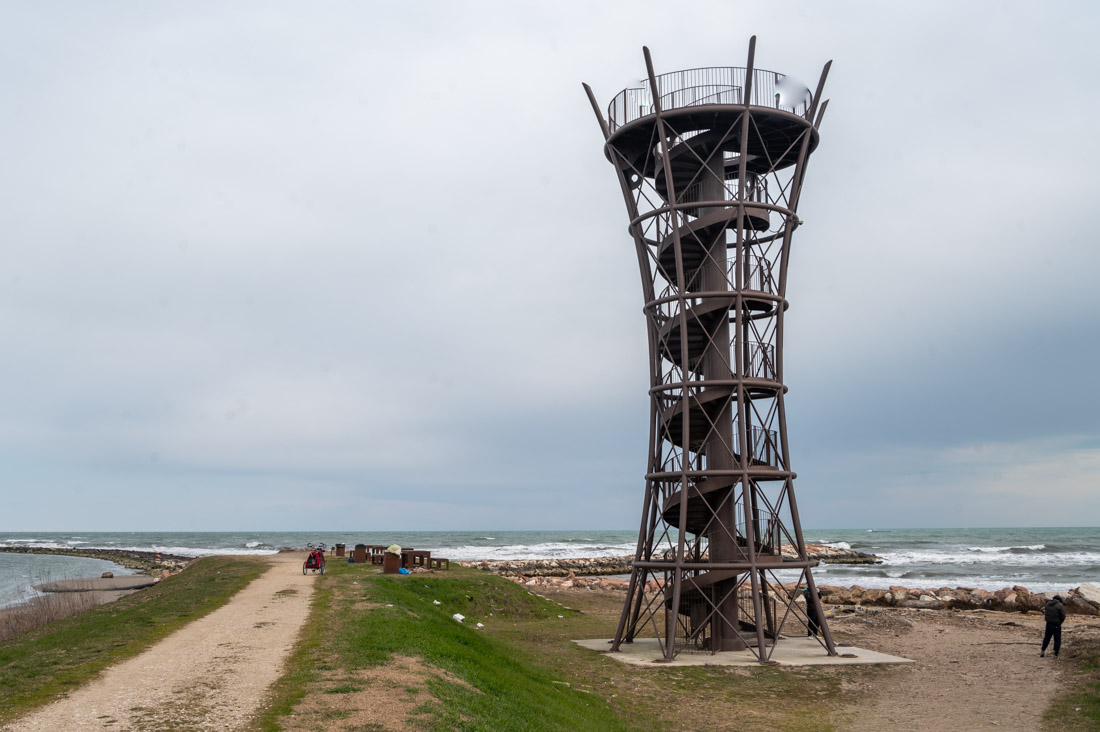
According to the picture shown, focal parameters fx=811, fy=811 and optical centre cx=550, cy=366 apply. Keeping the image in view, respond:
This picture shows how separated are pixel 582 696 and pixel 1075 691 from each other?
11274 millimetres

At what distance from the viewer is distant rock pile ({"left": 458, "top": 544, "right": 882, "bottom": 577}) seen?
66500 millimetres

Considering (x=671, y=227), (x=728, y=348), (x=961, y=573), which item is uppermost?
→ (x=671, y=227)

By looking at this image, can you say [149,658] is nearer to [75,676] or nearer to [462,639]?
[75,676]

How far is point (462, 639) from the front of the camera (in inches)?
761

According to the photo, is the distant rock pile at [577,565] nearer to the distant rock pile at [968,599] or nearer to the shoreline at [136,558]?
the distant rock pile at [968,599]

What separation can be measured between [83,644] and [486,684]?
28.2 ft

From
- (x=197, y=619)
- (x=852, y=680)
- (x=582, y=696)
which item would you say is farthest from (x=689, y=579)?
(x=197, y=619)

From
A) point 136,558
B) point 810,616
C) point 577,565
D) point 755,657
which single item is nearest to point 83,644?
point 755,657

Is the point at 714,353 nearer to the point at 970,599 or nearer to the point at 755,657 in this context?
the point at 755,657

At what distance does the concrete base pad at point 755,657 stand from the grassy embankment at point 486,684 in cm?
50

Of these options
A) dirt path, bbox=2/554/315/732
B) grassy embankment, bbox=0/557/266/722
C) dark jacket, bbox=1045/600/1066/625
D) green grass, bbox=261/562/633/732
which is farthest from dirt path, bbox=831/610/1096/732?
grassy embankment, bbox=0/557/266/722

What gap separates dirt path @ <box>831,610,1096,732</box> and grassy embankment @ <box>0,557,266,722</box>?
542 inches

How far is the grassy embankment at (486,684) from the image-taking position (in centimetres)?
1176

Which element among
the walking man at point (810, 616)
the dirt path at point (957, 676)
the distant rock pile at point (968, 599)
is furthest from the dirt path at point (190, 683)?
the distant rock pile at point (968, 599)
